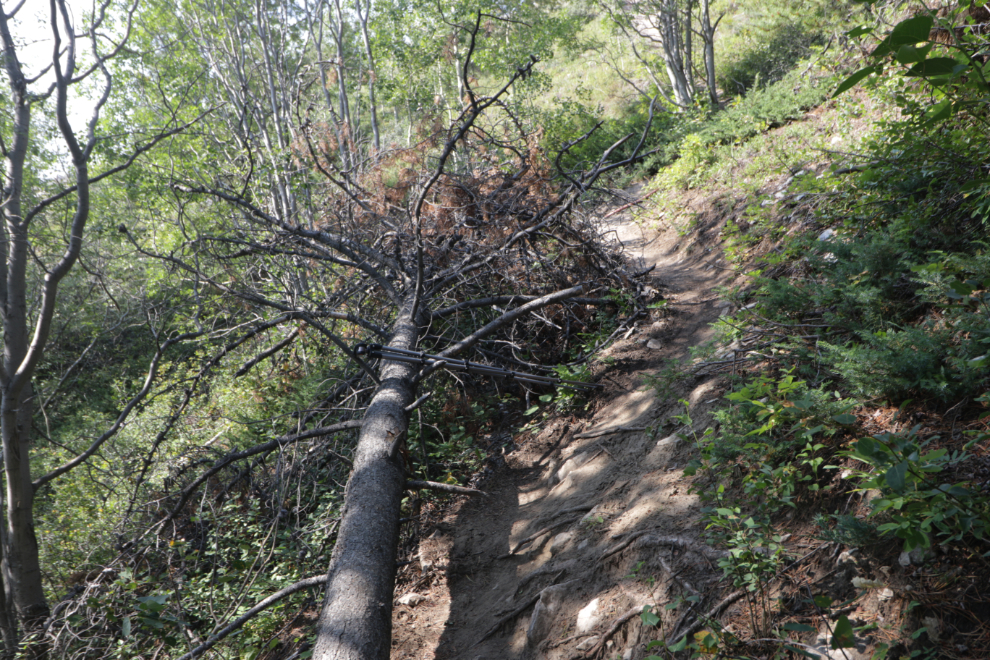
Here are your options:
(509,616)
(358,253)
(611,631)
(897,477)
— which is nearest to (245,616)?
(509,616)

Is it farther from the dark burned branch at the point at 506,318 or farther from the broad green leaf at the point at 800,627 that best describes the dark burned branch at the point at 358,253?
the broad green leaf at the point at 800,627

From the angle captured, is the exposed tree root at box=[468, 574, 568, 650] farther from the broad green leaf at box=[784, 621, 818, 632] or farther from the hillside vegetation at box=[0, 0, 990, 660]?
the broad green leaf at box=[784, 621, 818, 632]

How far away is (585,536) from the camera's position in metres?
3.57

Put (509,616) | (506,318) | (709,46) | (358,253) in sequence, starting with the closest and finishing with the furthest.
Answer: (509,616)
(506,318)
(358,253)
(709,46)

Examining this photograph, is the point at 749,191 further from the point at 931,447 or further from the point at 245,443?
the point at 245,443

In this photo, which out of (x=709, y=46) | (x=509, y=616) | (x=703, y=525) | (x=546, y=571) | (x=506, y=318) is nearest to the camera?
(x=703, y=525)

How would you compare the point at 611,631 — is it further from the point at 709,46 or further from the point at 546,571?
the point at 709,46

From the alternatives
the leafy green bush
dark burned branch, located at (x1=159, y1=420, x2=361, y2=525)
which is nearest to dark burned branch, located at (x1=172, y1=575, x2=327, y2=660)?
dark burned branch, located at (x1=159, y1=420, x2=361, y2=525)

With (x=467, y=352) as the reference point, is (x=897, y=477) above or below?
below

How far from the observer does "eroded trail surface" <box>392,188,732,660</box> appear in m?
2.84

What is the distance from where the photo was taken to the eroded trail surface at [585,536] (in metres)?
2.84

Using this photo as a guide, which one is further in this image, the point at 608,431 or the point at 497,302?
the point at 497,302

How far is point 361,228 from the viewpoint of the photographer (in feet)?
24.6

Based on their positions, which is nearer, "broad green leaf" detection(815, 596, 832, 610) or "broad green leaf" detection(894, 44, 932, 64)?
"broad green leaf" detection(894, 44, 932, 64)
